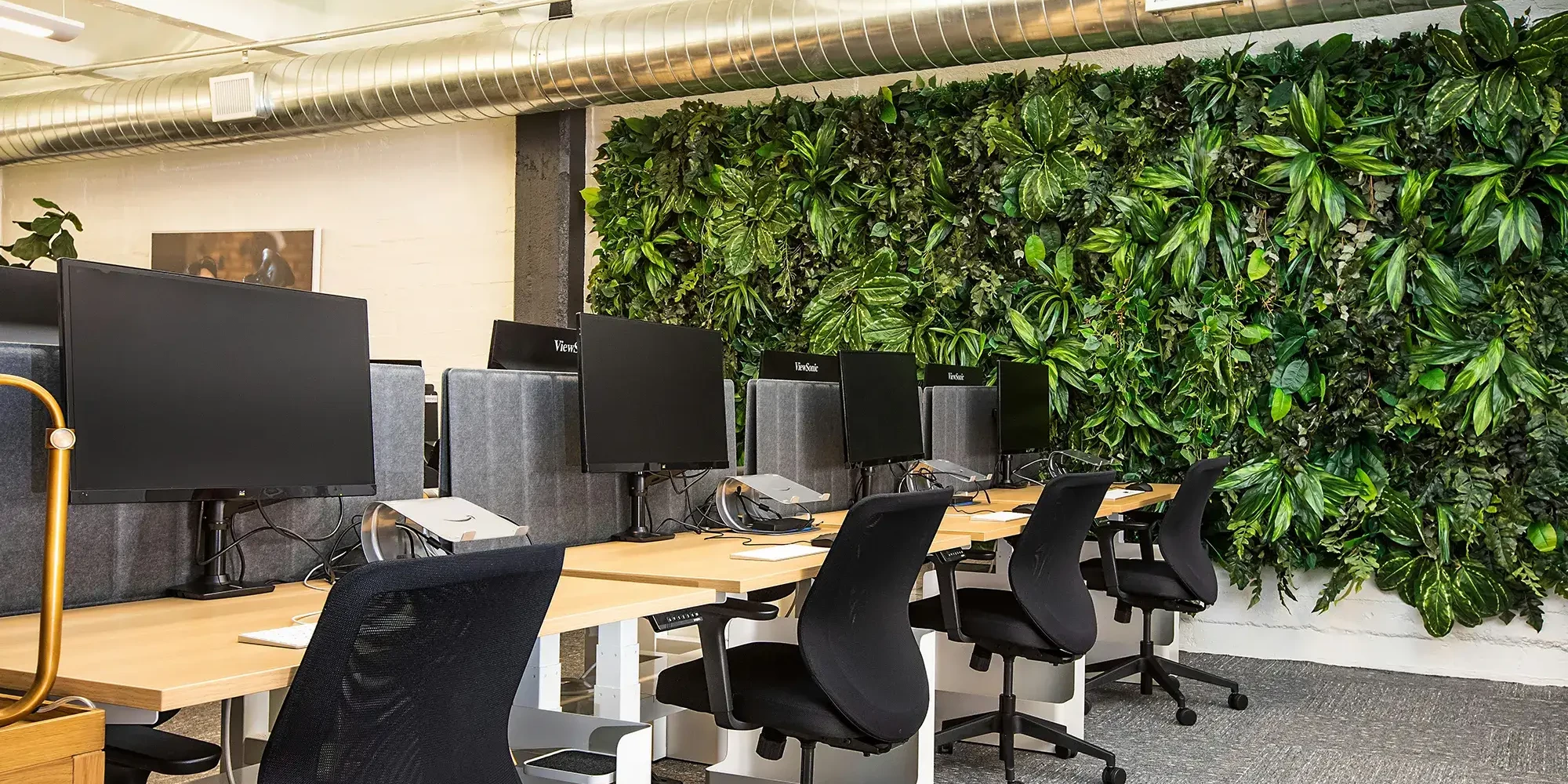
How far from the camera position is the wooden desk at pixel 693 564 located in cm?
237

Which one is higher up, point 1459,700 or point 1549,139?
point 1549,139

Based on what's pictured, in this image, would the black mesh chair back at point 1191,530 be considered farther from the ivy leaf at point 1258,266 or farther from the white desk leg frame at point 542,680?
the white desk leg frame at point 542,680

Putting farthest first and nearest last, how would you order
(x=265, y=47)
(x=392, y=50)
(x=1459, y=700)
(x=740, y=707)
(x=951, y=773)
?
(x=265, y=47) < (x=392, y=50) < (x=1459, y=700) < (x=951, y=773) < (x=740, y=707)

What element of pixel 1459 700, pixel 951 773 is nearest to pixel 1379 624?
pixel 1459 700

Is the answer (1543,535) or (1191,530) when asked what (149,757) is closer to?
(1191,530)

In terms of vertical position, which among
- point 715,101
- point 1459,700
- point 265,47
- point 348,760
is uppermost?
point 265,47

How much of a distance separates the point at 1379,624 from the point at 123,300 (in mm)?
4964

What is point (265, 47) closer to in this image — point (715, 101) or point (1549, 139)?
point (715, 101)

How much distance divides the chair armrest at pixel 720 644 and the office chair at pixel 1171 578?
201cm

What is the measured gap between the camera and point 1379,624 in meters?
5.22

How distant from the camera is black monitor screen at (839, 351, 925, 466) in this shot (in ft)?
12.5

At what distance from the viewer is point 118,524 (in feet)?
6.68

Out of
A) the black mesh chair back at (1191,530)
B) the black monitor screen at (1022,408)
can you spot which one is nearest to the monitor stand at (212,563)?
the black mesh chair back at (1191,530)

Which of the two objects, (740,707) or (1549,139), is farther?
(1549,139)
